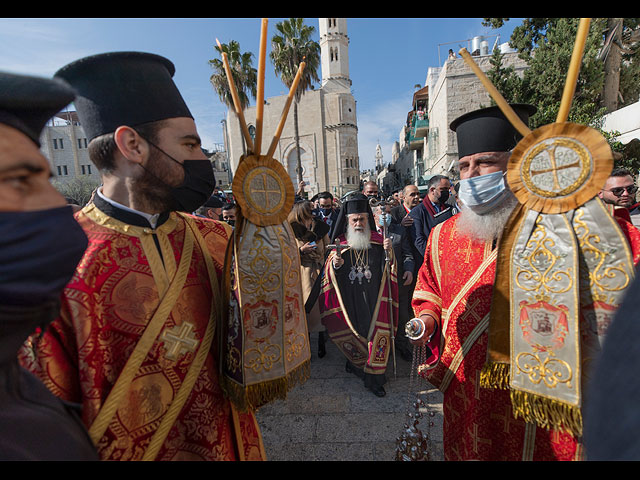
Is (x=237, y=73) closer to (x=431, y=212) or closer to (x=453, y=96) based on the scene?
(x=453, y=96)

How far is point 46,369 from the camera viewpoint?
3.70 feet

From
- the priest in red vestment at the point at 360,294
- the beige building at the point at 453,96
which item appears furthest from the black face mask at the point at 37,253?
the beige building at the point at 453,96

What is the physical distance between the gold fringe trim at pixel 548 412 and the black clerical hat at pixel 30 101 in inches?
74.4

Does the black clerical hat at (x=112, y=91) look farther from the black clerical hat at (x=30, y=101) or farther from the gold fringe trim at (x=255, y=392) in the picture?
the gold fringe trim at (x=255, y=392)

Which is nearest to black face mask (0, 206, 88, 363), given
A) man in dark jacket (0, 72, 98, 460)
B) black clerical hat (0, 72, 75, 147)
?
man in dark jacket (0, 72, 98, 460)

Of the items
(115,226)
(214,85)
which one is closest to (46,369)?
(115,226)

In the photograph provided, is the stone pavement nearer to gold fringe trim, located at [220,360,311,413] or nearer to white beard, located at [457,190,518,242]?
gold fringe trim, located at [220,360,311,413]

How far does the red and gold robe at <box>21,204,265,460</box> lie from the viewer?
1185 mm

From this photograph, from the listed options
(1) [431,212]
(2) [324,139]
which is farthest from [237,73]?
(2) [324,139]

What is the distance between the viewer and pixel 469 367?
185 cm

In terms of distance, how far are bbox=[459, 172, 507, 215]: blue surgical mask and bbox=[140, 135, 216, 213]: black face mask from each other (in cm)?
144

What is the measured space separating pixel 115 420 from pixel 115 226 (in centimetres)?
77
